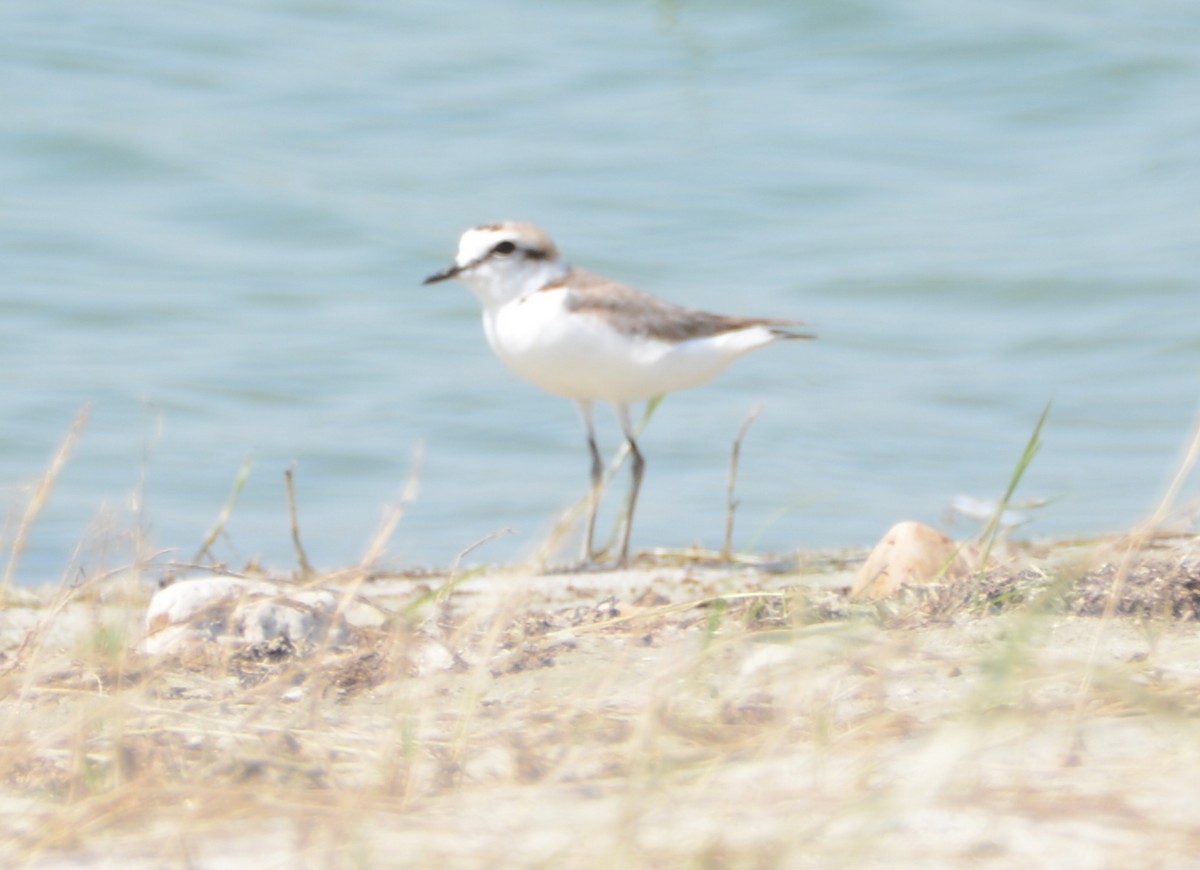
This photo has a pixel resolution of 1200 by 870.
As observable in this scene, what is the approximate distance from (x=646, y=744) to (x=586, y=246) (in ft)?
28.2

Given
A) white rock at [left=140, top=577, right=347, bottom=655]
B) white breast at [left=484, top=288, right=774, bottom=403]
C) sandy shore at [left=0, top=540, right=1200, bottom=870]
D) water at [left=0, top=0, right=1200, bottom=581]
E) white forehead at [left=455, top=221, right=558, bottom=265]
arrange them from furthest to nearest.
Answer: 1. water at [left=0, top=0, right=1200, bottom=581]
2. white forehead at [left=455, top=221, right=558, bottom=265]
3. white breast at [left=484, top=288, right=774, bottom=403]
4. white rock at [left=140, top=577, right=347, bottom=655]
5. sandy shore at [left=0, top=540, right=1200, bottom=870]

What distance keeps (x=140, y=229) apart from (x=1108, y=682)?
29.7 ft

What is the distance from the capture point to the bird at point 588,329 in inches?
236

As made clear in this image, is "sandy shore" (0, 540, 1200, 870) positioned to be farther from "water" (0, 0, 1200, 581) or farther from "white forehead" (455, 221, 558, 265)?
"white forehead" (455, 221, 558, 265)

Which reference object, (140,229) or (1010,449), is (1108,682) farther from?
(140,229)

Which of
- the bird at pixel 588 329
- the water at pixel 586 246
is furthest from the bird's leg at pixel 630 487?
the water at pixel 586 246

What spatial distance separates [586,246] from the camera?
34.8 ft

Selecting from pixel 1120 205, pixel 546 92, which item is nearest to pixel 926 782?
pixel 1120 205

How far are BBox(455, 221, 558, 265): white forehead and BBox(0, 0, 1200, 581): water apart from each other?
1112 mm

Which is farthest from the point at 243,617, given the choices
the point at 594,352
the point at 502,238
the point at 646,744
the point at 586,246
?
the point at 586,246

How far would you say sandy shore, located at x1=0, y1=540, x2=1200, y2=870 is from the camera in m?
Result: 2.03

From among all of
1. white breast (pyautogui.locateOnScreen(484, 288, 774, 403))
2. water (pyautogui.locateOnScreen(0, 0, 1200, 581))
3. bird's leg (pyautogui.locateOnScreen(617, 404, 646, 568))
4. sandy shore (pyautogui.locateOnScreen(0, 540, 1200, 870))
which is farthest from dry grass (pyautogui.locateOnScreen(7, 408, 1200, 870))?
white breast (pyautogui.locateOnScreen(484, 288, 774, 403))

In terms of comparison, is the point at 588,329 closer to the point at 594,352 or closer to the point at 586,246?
the point at 594,352

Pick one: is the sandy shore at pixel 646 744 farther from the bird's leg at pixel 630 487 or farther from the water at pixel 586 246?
the bird's leg at pixel 630 487
